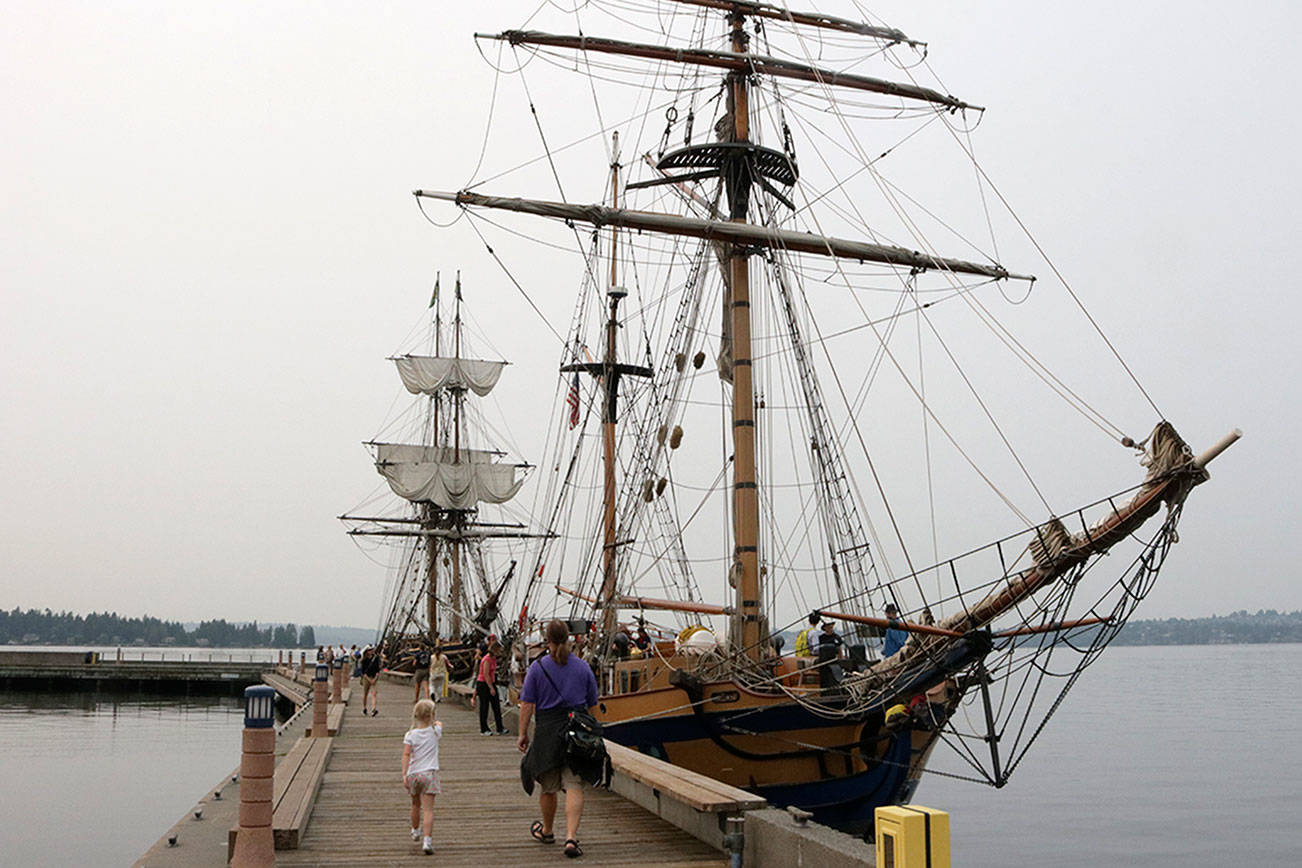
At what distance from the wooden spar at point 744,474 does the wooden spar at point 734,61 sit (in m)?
3.94

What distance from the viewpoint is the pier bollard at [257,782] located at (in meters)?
7.54

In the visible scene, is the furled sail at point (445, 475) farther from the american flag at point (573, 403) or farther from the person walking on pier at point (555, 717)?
the person walking on pier at point (555, 717)

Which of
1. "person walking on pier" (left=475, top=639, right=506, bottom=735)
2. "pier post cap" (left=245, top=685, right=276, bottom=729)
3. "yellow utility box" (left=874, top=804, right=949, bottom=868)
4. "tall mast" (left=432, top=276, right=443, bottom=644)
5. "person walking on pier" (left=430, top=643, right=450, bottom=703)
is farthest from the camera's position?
"tall mast" (left=432, top=276, right=443, bottom=644)

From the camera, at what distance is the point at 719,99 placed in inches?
965

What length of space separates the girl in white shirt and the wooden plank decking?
22cm

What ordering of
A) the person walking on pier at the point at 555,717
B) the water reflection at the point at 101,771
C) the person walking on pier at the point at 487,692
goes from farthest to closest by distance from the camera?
the water reflection at the point at 101,771
the person walking on pier at the point at 487,692
the person walking on pier at the point at 555,717

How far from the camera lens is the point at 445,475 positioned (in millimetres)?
66250

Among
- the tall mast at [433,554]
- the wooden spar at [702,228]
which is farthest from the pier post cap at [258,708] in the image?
the tall mast at [433,554]

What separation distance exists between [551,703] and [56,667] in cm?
7075

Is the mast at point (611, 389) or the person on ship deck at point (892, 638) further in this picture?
the mast at point (611, 389)

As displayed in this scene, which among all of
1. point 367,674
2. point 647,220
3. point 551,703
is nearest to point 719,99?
point 647,220

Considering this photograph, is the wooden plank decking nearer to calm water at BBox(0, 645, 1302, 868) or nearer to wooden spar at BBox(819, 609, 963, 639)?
wooden spar at BBox(819, 609, 963, 639)

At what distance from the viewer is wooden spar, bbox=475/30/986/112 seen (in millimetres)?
23781

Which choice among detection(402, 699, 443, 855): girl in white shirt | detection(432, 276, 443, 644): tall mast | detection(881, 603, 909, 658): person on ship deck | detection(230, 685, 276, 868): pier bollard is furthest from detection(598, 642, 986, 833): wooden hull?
detection(432, 276, 443, 644): tall mast
